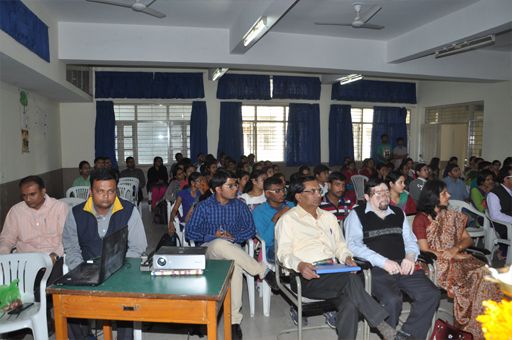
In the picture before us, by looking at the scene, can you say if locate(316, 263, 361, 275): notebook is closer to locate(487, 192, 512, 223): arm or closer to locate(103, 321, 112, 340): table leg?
locate(103, 321, 112, 340): table leg

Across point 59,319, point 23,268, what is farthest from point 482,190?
point 23,268

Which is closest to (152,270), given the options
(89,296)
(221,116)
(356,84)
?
(89,296)

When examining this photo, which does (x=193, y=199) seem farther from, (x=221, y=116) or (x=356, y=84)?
(x=356, y=84)

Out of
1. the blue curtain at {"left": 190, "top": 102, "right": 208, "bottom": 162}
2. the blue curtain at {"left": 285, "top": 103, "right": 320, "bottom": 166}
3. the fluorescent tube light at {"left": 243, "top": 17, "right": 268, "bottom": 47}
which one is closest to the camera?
the fluorescent tube light at {"left": 243, "top": 17, "right": 268, "bottom": 47}

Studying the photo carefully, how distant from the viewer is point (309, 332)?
10.2 ft

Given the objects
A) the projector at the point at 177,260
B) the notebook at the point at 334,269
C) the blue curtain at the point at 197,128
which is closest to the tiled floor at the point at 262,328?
the notebook at the point at 334,269

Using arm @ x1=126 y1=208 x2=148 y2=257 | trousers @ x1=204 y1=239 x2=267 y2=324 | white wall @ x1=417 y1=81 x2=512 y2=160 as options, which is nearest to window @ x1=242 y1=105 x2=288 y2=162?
white wall @ x1=417 y1=81 x2=512 y2=160

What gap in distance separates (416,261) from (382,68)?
5021 mm

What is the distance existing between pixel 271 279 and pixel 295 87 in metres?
7.82

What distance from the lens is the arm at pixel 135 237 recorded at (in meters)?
2.69

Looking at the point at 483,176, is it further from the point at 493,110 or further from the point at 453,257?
the point at 493,110

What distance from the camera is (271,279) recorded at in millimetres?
3094

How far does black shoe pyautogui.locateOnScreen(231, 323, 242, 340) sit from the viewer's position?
2896 mm

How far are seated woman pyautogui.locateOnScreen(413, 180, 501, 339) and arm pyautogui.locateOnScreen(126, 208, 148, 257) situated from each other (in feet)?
7.00
